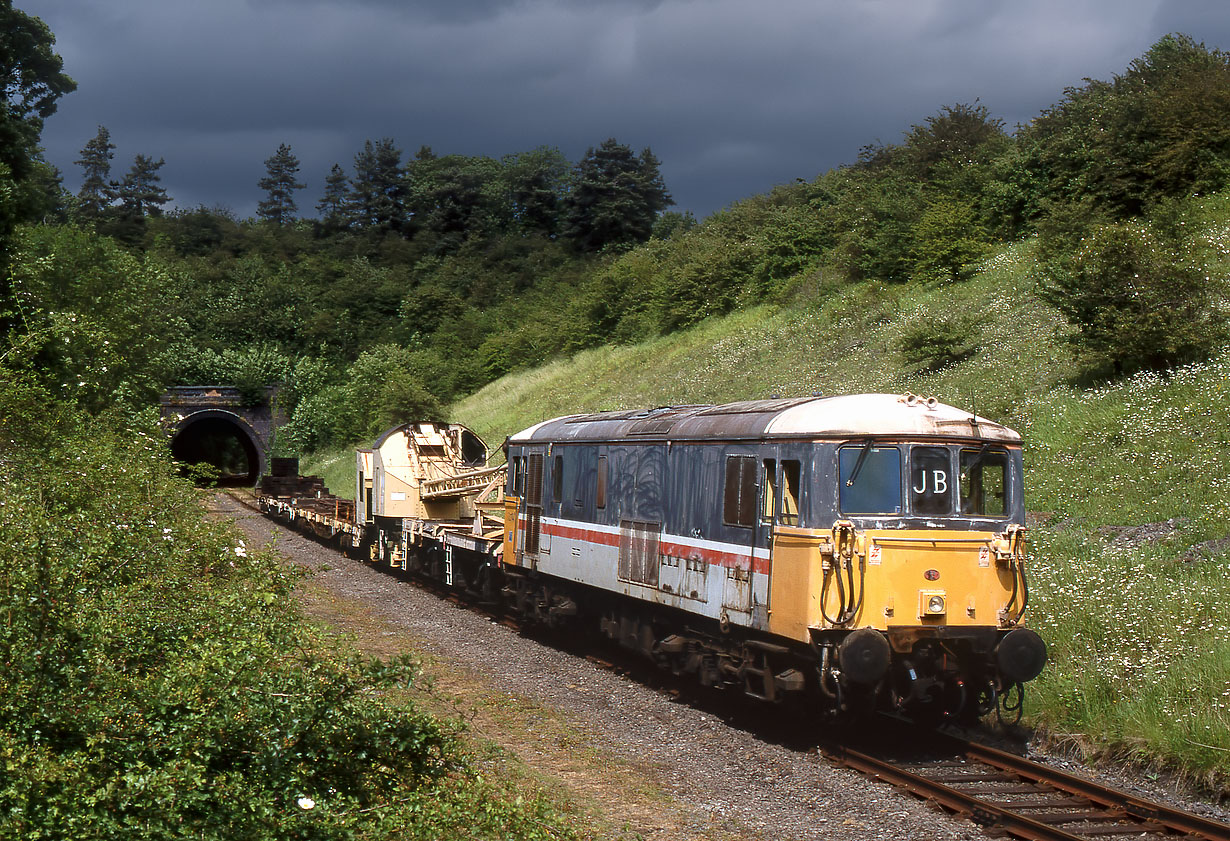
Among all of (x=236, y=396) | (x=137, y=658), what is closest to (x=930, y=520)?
(x=137, y=658)

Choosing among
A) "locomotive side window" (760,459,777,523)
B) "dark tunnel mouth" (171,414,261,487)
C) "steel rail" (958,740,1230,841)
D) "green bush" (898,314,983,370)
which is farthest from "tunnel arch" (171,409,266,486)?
"steel rail" (958,740,1230,841)

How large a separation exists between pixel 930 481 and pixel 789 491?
1.32 m

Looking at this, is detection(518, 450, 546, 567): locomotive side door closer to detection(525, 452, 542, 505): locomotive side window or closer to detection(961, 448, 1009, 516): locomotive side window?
detection(525, 452, 542, 505): locomotive side window

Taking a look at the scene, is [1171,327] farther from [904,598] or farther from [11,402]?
A: [11,402]

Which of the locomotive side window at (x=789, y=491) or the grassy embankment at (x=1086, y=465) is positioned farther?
the locomotive side window at (x=789, y=491)

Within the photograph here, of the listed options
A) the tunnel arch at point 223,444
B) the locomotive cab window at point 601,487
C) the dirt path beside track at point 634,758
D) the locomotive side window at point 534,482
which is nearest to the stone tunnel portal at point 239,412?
the tunnel arch at point 223,444

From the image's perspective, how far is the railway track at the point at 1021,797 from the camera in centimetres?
815

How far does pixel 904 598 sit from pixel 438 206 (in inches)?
3474

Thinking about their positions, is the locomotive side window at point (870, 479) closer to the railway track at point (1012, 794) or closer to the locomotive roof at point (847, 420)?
the locomotive roof at point (847, 420)

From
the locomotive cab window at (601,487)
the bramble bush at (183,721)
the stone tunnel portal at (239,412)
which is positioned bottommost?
the bramble bush at (183,721)

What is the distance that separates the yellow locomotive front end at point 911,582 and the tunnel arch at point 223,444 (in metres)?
43.3

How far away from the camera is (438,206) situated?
94.4 meters

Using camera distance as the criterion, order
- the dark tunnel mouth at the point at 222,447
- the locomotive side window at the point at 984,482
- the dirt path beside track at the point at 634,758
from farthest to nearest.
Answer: the dark tunnel mouth at the point at 222,447 → the locomotive side window at the point at 984,482 → the dirt path beside track at the point at 634,758

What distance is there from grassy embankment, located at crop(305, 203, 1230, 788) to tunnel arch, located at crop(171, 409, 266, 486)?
2796 centimetres
